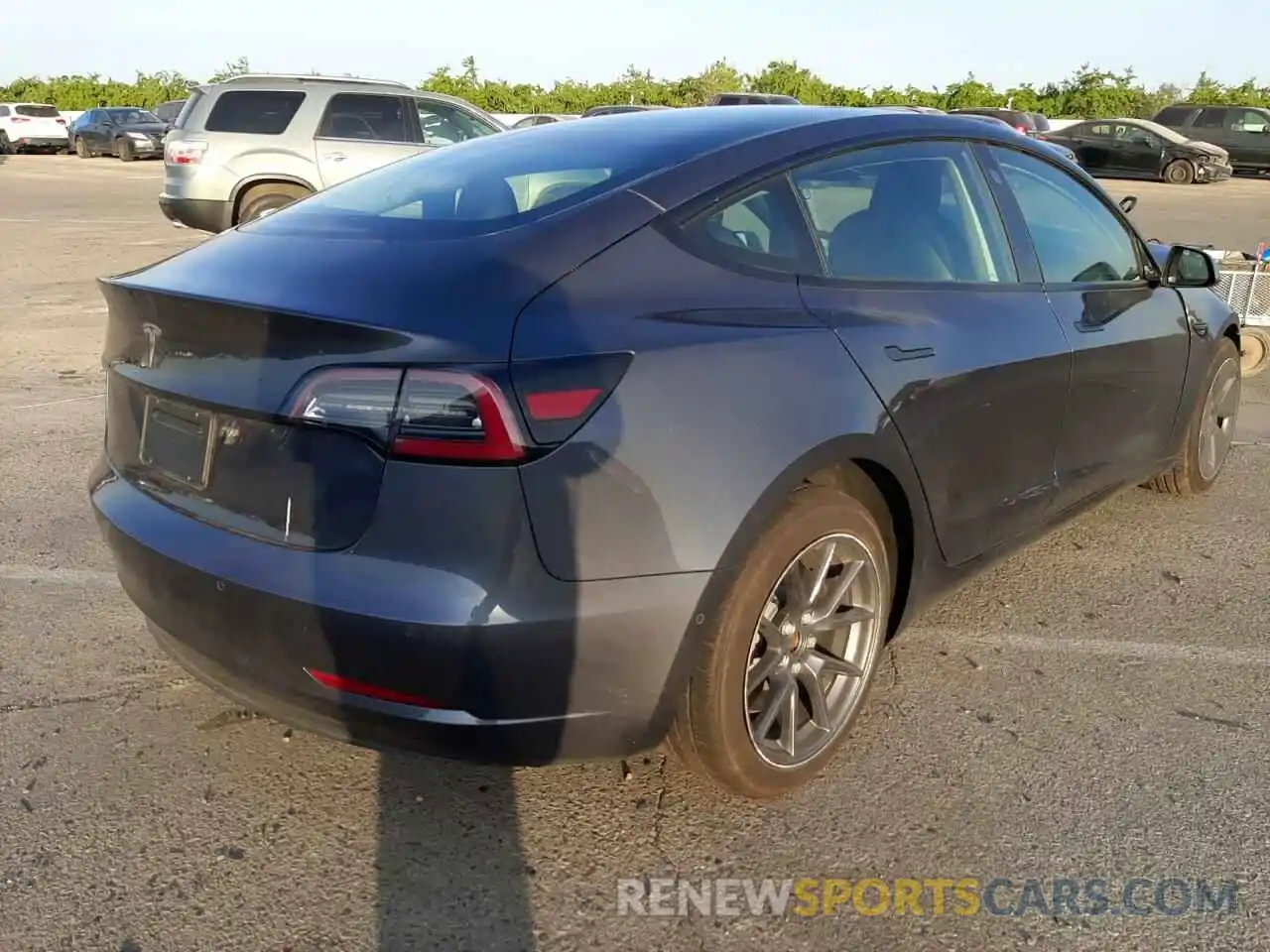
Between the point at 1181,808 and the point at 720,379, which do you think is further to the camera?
the point at 1181,808

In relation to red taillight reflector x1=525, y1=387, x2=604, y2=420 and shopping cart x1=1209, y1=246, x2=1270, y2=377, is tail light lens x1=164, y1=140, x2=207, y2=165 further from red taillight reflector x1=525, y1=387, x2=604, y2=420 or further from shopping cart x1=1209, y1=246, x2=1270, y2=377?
red taillight reflector x1=525, y1=387, x2=604, y2=420

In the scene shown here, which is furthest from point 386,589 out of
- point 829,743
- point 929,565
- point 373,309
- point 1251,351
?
point 1251,351

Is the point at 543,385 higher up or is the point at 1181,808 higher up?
the point at 543,385

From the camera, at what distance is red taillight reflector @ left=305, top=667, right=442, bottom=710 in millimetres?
2209

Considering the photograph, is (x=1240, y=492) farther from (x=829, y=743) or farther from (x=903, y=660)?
(x=829, y=743)

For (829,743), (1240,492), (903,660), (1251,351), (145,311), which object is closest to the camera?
(145,311)

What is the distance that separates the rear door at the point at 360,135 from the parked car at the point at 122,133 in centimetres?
2405

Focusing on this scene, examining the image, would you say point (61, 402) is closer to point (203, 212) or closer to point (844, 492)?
point (844, 492)

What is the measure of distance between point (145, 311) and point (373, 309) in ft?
2.26

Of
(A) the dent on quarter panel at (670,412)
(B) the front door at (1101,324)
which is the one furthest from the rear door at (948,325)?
(A) the dent on quarter panel at (670,412)

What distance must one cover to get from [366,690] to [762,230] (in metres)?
1.40

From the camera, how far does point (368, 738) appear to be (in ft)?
7.64

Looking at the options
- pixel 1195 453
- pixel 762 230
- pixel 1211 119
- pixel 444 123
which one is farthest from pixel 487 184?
pixel 1211 119

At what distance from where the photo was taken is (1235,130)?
28234mm
